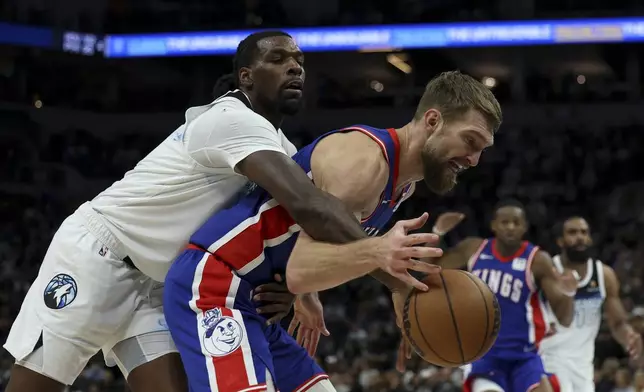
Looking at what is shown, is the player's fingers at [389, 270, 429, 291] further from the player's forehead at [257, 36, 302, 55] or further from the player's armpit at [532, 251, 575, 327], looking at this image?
the player's armpit at [532, 251, 575, 327]

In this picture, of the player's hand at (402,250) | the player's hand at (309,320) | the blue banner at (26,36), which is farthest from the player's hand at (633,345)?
the blue banner at (26,36)

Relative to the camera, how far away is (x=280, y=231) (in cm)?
300

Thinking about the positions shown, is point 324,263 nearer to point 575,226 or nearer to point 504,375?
point 504,375

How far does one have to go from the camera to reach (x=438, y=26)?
1545 centimetres

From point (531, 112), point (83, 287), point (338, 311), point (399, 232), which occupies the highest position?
point (531, 112)

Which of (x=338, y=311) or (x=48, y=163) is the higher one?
(x=48, y=163)

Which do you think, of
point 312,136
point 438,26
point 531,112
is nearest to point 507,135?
point 531,112

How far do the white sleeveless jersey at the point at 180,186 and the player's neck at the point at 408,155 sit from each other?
39cm

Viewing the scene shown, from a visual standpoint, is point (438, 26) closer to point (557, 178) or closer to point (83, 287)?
point (557, 178)

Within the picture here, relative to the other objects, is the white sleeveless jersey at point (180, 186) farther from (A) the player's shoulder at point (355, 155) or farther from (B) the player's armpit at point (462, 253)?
(B) the player's armpit at point (462, 253)

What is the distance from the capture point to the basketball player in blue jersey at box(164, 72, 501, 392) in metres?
2.86

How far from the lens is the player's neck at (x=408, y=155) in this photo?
9.92ft

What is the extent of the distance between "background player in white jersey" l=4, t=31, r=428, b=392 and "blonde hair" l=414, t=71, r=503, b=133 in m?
0.52

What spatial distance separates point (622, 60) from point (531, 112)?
91.1 inches
